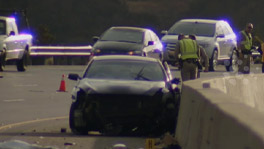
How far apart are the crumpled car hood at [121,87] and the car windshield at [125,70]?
0.40 m

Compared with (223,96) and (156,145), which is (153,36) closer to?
(156,145)

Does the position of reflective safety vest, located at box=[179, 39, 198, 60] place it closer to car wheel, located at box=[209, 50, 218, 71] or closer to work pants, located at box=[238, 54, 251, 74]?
work pants, located at box=[238, 54, 251, 74]

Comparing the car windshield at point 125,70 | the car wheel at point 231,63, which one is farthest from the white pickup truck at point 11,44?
the car windshield at point 125,70

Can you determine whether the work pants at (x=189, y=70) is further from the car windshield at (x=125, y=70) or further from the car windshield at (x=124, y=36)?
the car windshield at (x=124, y=36)

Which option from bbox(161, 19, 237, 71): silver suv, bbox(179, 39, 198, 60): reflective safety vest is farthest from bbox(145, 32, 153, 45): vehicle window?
bbox(179, 39, 198, 60): reflective safety vest

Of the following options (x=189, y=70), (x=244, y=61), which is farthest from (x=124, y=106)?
(x=244, y=61)

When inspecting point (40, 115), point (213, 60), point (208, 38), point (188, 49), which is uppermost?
point (188, 49)

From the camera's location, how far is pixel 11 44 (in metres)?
35.3

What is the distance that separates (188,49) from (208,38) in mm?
14323

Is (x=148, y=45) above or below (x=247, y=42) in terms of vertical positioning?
below

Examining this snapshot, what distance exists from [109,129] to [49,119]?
11.1 ft

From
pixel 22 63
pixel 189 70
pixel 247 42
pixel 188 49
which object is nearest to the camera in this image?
pixel 188 49

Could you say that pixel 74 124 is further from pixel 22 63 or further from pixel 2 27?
pixel 22 63

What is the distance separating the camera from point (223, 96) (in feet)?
37.7
